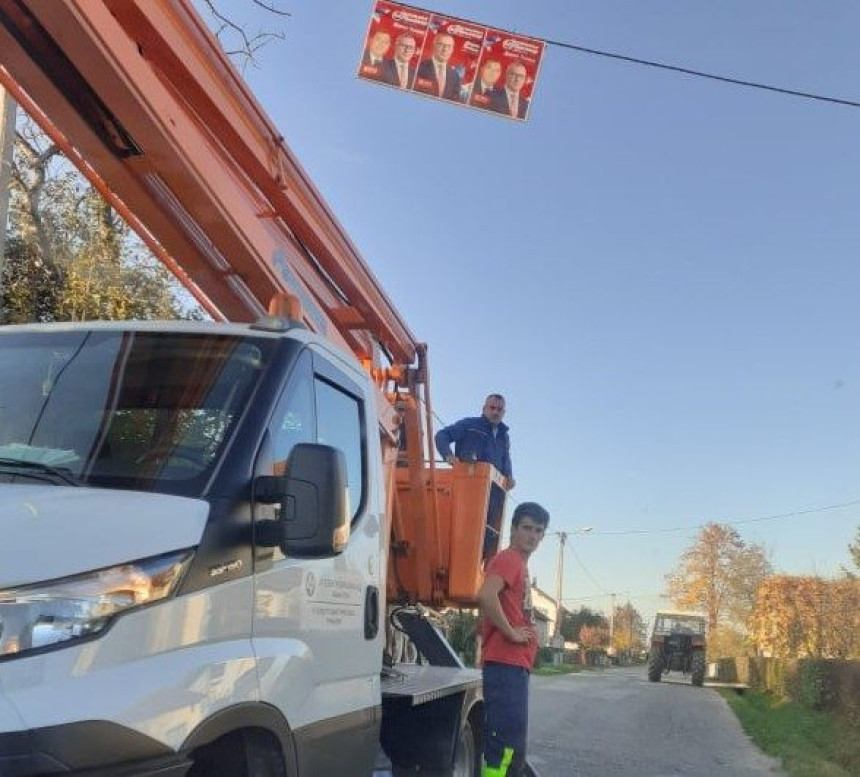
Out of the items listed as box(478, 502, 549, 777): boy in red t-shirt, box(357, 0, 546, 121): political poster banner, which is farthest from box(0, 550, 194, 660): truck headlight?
box(357, 0, 546, 121): political poster banner

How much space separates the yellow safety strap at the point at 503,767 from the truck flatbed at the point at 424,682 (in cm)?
41

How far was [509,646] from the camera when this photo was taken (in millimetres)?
5758

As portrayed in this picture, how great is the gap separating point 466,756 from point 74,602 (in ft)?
13.1

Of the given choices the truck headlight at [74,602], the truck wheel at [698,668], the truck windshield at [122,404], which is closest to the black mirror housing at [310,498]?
the truck windshield at [122,404]

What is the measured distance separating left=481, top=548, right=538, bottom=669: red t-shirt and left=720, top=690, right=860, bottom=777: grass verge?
681 cm

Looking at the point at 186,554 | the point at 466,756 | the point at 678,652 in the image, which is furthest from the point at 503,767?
the point at 678,652

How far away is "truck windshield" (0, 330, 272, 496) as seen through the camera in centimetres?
320

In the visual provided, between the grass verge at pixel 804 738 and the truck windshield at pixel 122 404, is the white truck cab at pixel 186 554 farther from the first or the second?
the grass verge at pixel 804 738

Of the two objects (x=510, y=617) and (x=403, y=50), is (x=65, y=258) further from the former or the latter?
(x=510, y=617)

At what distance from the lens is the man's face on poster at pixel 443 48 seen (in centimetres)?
891

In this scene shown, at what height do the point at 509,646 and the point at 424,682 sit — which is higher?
the point at 509,646

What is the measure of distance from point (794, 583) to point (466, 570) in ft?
87.8

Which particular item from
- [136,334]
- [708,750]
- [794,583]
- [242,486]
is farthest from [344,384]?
[794,583]

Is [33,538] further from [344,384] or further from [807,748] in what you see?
[807,748]
